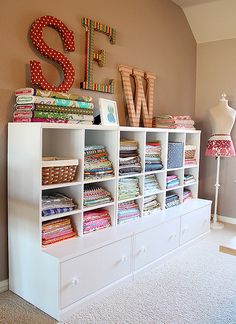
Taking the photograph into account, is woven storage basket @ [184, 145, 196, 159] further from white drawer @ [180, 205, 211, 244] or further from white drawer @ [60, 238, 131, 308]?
white drawer @ [60, 238, 131, 308]

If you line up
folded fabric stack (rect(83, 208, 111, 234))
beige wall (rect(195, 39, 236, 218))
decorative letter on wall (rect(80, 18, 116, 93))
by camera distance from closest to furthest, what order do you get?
folded fabric stack (rect(83, 208, 111, 234))
decorative letter on wall (rect(80, 18, 116, 93))
beige wall (rect(195, 39, 236, 218))

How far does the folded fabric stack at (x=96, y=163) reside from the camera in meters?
2.45

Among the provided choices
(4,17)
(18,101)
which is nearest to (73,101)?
(18,101)

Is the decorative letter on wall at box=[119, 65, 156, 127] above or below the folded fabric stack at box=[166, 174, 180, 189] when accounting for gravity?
above

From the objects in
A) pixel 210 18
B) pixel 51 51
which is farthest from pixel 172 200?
pixel 210 18

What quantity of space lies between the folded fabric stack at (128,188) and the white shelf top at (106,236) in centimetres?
23

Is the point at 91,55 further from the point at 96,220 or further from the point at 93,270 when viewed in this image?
the point at 93,270

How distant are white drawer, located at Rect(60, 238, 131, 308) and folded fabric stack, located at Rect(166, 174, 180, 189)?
983 millimetres

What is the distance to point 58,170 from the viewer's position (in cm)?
219

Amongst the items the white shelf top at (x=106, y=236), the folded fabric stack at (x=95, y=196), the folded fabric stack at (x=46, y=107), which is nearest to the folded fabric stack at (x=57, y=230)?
the white shelf top at (x=106, y=236)

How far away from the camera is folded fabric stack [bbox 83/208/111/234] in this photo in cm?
245

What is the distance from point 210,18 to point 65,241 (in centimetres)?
310

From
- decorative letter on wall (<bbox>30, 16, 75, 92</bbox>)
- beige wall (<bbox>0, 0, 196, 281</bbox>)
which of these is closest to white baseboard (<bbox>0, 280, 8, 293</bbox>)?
beige wall (<bbox>0, 0, 196, 281</bbox>)

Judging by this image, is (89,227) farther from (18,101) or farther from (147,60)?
(147,60)
